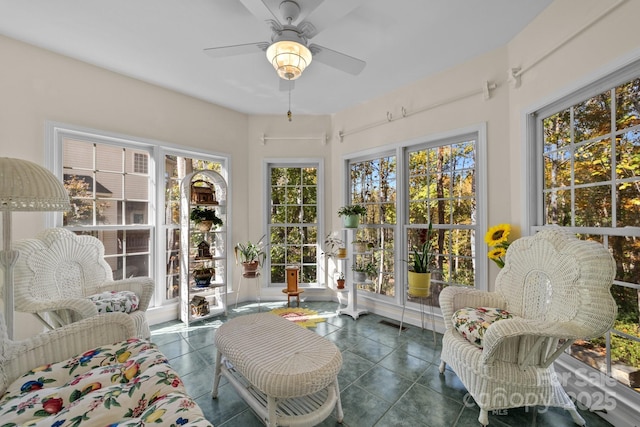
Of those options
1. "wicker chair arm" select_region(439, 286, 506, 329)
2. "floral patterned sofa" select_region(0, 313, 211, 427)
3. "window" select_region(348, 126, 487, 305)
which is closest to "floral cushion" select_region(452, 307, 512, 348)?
"wicker chair arm" select_region(439, 286, 506, 329)

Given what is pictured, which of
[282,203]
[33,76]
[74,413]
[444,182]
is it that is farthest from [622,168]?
[33,76]

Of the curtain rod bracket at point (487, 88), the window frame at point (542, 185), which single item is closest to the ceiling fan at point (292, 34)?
the curtain rod bracket at point (487, 88)

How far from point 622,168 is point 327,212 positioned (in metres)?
2.89

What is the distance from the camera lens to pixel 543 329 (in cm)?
143

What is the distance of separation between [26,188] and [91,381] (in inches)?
41.5

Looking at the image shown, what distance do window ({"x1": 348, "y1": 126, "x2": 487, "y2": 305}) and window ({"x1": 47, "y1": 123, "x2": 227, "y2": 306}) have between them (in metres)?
2.43

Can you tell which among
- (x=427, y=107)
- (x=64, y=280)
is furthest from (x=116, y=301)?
(x=427, y=107)

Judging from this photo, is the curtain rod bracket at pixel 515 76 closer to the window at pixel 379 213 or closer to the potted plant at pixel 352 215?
the window at pixel 379 213

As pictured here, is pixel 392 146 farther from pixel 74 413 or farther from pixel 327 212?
pixel 74 413

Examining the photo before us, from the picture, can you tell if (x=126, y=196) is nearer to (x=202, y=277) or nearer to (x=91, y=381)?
(x=202, y=277)

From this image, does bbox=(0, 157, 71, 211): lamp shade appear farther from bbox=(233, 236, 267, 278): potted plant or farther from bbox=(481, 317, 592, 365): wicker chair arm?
bbox=(481, 317, 592, 365): wicker chair arm

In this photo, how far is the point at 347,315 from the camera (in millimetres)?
3330

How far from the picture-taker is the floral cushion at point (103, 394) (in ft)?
2.82

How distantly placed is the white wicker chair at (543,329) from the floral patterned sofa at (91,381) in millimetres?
1554
